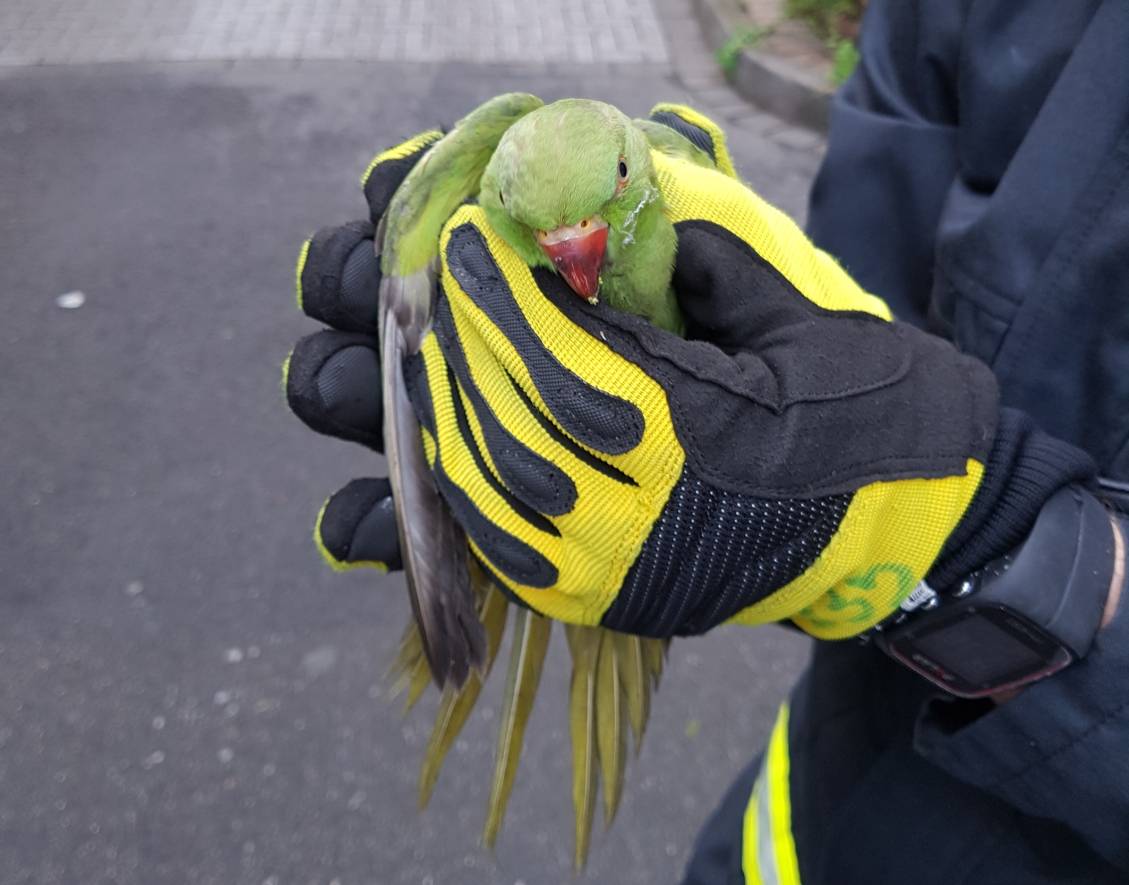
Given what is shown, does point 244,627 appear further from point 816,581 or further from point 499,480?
point 816,581

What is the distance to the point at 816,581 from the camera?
3.65ft

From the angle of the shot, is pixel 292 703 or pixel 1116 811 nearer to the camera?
pixel 1116 811

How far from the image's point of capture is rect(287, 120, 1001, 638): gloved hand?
108cm

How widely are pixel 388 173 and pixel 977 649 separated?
3.87 ft

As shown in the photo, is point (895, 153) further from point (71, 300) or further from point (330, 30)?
point (330, 30)

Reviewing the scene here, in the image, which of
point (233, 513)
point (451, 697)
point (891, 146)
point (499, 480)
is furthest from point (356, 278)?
point (233, 513)

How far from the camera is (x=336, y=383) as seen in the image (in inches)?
56.7

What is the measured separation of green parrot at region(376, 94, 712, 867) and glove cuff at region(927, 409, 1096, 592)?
0.53 metres

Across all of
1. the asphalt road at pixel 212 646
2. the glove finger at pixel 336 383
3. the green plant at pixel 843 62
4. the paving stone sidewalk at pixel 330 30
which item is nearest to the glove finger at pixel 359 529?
the glove finger at pixel 336 383

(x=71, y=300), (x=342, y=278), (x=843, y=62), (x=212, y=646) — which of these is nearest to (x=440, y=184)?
(x=342, y=278)

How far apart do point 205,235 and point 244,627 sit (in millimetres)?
2288

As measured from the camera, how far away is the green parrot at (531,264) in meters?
1.30

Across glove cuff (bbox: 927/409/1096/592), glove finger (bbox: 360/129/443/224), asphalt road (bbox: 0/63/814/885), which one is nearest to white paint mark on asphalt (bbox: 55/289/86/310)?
asphalt road (bbox: 0/63/814/885)

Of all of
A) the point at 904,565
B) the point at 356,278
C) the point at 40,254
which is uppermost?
the point at 904,565
